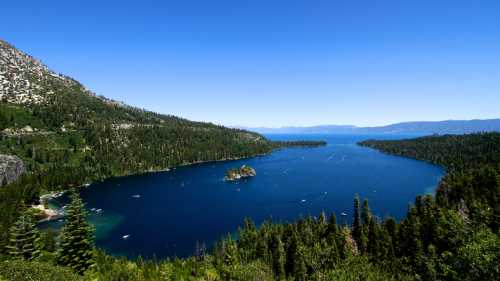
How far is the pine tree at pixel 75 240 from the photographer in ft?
181

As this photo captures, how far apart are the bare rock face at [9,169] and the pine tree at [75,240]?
500ft

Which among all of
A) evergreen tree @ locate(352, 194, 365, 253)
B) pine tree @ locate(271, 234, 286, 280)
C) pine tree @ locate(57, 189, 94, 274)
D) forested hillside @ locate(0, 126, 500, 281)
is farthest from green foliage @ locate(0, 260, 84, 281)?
evergreen tree @ locate(352, 194, 365, 253)

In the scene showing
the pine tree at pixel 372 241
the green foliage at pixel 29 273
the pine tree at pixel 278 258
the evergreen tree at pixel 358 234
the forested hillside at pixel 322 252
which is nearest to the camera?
the green foliage at pixel 29 273

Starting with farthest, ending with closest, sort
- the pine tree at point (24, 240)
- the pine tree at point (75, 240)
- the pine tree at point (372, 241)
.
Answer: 1. the pine tree at point (372, 241)
2. the pine tree at point (24, 240)
3. the pine tree at point (75, 240)

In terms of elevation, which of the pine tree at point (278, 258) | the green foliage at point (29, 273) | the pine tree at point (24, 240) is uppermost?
the green foliage at point (29, 273)

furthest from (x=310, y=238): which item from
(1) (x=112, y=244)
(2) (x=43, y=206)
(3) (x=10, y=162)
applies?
(3) (x=10, y=162)

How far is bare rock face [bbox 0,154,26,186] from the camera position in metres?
171

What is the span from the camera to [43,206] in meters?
152

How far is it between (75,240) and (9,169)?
166 meters

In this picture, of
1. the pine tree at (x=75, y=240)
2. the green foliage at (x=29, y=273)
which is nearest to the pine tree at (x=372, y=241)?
the pine tree at (x=75, y=240)

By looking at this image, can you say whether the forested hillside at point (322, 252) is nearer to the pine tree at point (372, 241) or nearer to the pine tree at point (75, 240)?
the pine tree at point (372, 241)

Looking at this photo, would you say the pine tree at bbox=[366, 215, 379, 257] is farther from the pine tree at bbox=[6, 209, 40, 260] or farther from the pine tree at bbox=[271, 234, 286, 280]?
the pine tree at bbox=[6, 209, 40, 260]

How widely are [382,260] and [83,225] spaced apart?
81460 millimetres

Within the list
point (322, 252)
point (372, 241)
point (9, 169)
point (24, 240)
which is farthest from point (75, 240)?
point (9, 169)
